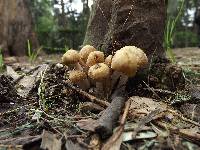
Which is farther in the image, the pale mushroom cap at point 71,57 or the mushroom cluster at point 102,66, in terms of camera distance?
the pale mushroom cap at point 71,57

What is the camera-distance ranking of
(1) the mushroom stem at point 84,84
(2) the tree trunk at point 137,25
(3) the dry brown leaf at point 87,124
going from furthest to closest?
1. (2) the tree trunk at point 137,25
2. (1) the mushroom stem at point 84,84
3. (3) the dry brown leaf at point 87,124

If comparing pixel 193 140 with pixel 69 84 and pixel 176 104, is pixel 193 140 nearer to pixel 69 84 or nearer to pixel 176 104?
pixel 176 104

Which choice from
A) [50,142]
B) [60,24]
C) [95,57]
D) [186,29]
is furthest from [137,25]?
[186,29]

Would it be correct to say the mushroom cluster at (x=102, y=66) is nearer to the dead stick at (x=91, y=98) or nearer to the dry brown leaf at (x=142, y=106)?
the dead stick at (x=91, y=98)

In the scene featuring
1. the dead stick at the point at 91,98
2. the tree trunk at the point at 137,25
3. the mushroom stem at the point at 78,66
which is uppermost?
the tree trunk at the point at 137,25

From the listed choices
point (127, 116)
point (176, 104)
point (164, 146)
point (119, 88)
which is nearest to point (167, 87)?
point (176, 104)

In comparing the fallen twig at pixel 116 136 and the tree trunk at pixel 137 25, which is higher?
the tree trunk at pixel 137 25

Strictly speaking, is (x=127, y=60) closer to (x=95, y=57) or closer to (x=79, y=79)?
(x=95, y=57)

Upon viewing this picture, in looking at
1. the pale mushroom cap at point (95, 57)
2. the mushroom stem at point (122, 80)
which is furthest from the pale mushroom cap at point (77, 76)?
the mushroom stem at point (122, 80)

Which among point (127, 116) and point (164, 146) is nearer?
point (164, 146)
